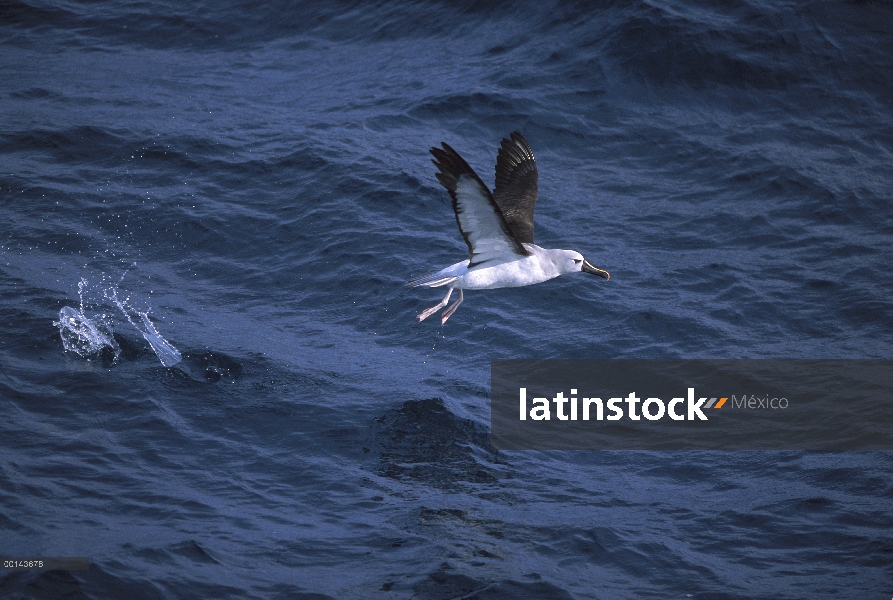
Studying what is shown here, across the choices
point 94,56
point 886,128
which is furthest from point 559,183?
point 94,56

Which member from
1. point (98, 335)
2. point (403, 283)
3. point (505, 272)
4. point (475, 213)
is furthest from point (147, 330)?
point (475, 213)

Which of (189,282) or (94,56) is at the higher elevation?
(94,56)

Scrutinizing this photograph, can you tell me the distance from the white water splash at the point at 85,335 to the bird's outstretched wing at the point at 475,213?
519cm

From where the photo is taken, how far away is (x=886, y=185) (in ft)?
58.4

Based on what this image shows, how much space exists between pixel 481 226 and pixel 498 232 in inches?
8.0

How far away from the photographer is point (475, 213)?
35.9 ft

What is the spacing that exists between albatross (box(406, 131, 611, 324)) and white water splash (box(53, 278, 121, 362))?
175 inches

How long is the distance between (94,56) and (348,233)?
9.35 metres

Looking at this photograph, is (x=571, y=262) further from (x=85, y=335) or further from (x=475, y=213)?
(x=85, y=335)

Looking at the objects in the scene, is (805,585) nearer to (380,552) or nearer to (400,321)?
(380,552)

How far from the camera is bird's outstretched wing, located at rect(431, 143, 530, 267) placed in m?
10.1

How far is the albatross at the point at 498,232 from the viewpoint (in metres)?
10.4

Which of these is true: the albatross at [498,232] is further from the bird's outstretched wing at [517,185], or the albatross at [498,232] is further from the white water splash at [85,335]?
the white water splash at [85,335]

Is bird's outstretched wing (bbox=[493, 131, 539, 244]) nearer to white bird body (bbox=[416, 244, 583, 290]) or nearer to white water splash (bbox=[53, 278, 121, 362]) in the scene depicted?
white bird body (bbox=[416, 244, 583, 290])
